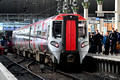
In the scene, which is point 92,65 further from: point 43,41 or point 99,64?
point 43,41

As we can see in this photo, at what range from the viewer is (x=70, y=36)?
14.0 meters

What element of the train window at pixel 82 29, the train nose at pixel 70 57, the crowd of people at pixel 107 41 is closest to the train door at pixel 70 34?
the train nose at pixel 70 57

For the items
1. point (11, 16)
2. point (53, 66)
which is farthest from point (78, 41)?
point (11, 16)

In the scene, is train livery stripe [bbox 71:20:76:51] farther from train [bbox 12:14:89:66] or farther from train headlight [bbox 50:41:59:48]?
train headlight [bbox 50:41:59:48]

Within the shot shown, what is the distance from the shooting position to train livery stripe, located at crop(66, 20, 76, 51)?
45.6 feet

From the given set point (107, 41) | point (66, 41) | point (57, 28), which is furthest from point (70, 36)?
point (107, 41)

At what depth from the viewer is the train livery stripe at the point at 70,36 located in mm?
13914

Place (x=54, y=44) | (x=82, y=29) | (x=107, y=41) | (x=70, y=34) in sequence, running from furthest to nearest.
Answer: (x=107, y=41) < (x=82, y=29) < (x=70, y=34) < (x=54, y=44)

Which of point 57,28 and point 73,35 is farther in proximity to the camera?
point 57,28

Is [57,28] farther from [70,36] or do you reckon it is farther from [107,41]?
[107,41]

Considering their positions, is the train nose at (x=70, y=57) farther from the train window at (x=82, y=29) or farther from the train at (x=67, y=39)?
the train window at (x=82, y=29)

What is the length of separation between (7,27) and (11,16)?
1064cm

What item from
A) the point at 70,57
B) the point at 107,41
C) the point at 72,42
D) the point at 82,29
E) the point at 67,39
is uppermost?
the point at 82,29

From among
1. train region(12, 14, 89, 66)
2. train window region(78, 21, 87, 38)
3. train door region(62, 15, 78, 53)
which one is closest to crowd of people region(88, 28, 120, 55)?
train window region(78, 21, 87, 38)
